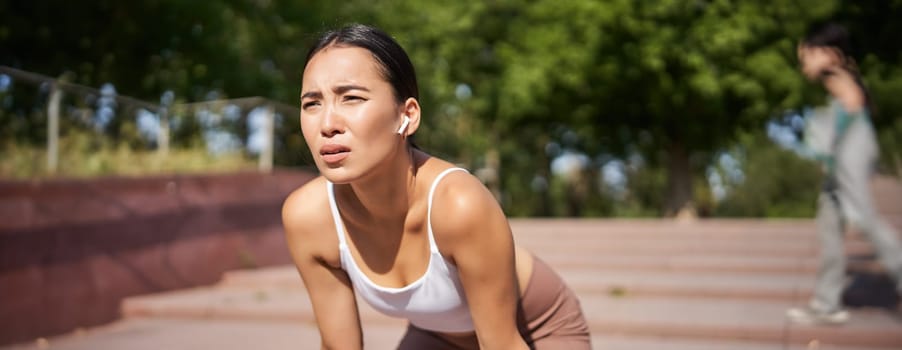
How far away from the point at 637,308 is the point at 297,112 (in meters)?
5.63

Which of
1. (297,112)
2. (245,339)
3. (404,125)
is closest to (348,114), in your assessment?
(404,125)

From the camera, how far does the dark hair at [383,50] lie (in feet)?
6.05

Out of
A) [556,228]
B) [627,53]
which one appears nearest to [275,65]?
[627,53]

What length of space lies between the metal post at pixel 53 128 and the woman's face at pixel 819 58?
574 centimetres

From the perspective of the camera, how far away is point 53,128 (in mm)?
6926

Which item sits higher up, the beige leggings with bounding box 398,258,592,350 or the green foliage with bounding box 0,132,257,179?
the green foliage with bounding box 0,132,257,179

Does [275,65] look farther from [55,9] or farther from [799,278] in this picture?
[799,278]

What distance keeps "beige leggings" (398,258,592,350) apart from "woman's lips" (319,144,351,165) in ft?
2.50

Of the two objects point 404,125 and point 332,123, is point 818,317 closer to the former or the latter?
point 404,125

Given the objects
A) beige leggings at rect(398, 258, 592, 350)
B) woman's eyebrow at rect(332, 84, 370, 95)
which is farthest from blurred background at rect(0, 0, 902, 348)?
beige leggings at rect(398, 258, 592, 350)

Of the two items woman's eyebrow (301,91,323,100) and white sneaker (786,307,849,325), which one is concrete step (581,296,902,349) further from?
woman's eyebrow (301,91,323,100)

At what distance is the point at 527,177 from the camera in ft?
110

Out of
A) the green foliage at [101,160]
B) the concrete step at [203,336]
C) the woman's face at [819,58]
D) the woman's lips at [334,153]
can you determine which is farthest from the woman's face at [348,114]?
the green foliage at [101,160]

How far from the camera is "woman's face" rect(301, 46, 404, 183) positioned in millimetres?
1814
